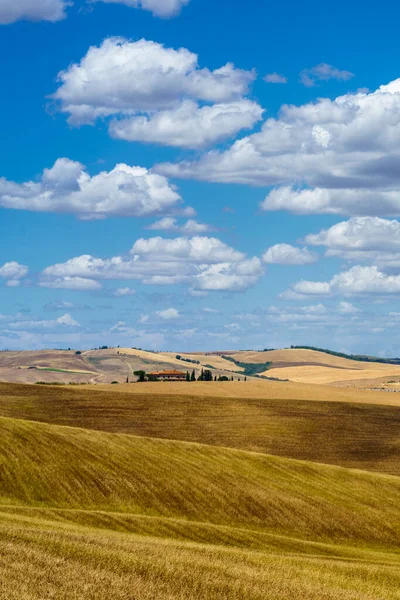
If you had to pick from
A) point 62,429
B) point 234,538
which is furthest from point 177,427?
point 234,538

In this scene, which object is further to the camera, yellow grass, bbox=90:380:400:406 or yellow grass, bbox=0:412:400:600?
yellow grass, bbox=90:380:400:406

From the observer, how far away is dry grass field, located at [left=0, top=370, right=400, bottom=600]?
2220cm

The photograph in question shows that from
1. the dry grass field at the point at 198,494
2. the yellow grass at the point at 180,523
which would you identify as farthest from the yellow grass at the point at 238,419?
the yellow grass at the point at 180,523

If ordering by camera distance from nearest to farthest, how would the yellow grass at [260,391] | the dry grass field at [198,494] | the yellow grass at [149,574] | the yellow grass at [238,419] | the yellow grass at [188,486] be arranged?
the yellow grass at [149,574] → the dry grass field at [198,494] → the yellow grass at [188,486] → the yellow grass at [238,419] → the yellow grass at [260,391]

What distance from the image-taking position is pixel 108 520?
122ft

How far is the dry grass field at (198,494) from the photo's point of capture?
22.2m

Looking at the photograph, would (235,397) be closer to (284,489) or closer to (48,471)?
(284,489)

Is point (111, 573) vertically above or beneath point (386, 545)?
above

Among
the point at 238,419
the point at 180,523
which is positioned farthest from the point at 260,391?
the point at 180,523

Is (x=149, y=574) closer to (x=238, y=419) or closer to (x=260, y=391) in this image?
(x=238, y=419)

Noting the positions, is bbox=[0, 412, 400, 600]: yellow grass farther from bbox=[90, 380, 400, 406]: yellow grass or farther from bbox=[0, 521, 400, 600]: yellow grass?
bbox=[90, 380, 400, 406]: yellow grass

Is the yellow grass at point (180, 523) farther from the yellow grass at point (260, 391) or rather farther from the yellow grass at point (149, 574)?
the yellow grass at point (260, 391)

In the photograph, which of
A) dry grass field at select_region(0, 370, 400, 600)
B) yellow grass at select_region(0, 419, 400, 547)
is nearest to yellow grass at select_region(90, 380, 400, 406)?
dry grass field at select_region(0, 370, 400, 600)

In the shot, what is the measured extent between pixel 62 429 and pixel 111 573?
124 feet
